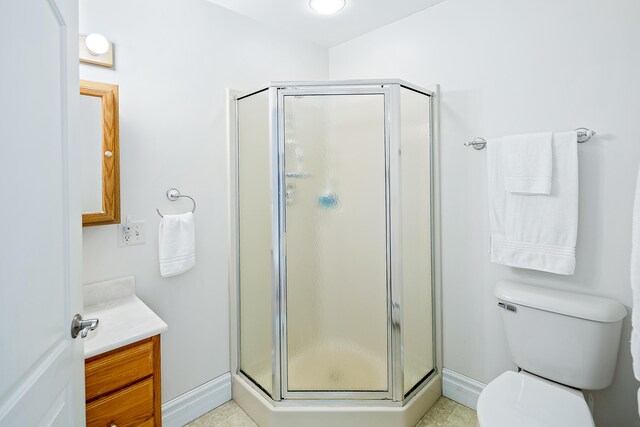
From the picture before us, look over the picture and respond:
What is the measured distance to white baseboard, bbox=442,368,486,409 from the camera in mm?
1911

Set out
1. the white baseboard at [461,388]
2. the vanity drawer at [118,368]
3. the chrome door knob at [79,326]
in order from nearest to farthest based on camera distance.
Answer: the chrome door knob at [79,326] → the vanity drawer at [118,368] → the white baseboard at [461,388]

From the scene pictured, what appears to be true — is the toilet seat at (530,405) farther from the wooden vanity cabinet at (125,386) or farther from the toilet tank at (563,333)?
the wooden vanity cabinet at (125,386)

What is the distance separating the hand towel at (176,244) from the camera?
1682 mm

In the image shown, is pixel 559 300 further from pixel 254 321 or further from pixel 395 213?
pixel 254 321

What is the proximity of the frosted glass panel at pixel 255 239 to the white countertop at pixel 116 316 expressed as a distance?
1.85ft

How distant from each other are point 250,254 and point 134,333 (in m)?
0.76

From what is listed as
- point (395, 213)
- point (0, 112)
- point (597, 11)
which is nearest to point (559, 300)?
point (395, 213)

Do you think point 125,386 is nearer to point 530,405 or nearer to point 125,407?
point 125,407

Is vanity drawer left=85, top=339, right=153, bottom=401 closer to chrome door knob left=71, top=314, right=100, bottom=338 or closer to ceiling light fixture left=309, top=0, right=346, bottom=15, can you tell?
chrome door knob left=71, top=314, right=100, bottom=338

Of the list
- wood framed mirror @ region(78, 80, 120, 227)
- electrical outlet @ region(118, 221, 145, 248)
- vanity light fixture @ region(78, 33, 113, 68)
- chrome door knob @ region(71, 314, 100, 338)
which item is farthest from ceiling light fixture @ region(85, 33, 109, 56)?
chrome door knob @ region(71, 314, 100, 338)

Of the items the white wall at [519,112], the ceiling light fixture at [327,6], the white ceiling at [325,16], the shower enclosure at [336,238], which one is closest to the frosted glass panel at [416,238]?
the shower enclosure at [336,238]

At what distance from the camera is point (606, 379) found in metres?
1.39

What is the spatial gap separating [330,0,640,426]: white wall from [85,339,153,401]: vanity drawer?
160cm

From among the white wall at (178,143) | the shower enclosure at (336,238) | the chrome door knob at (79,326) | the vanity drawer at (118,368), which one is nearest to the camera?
the chrome door knob at (79,326)
